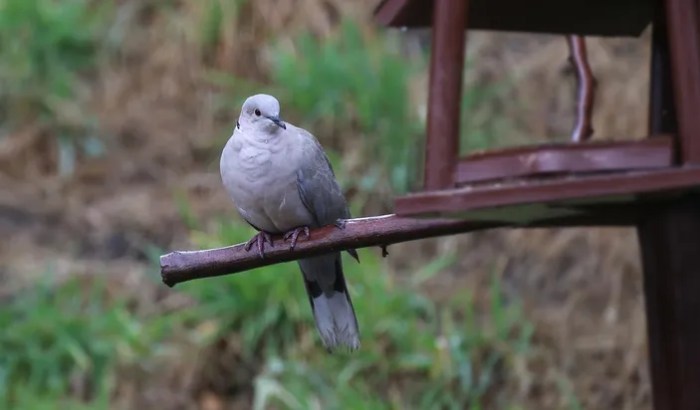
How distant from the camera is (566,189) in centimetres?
176

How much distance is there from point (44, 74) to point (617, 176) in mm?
4414

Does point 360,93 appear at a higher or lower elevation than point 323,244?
higher

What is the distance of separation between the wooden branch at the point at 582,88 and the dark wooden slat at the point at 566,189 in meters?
0.77

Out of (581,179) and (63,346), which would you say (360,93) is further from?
(581,179)

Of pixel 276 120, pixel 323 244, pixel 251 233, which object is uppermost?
pixel 276 120

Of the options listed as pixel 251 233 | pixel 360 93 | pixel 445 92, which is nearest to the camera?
pixel 445 92

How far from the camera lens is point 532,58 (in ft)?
17.8

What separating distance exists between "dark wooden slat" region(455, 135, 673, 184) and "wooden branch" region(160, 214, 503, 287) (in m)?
0.32

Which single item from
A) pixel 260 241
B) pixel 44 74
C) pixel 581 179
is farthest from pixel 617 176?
pixel 44 74

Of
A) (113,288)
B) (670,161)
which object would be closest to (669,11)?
(670,161)

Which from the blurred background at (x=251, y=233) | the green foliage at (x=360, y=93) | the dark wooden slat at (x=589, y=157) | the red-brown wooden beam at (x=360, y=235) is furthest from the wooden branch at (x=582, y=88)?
the green foliage at (x=360, y=93)

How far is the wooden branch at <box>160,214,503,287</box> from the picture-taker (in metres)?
2.20

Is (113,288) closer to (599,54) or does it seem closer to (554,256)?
(554,256)

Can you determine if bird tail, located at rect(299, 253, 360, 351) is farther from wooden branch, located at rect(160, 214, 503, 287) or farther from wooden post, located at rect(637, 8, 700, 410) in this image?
wooden post, located at rect(637, 8, 700, 410)
